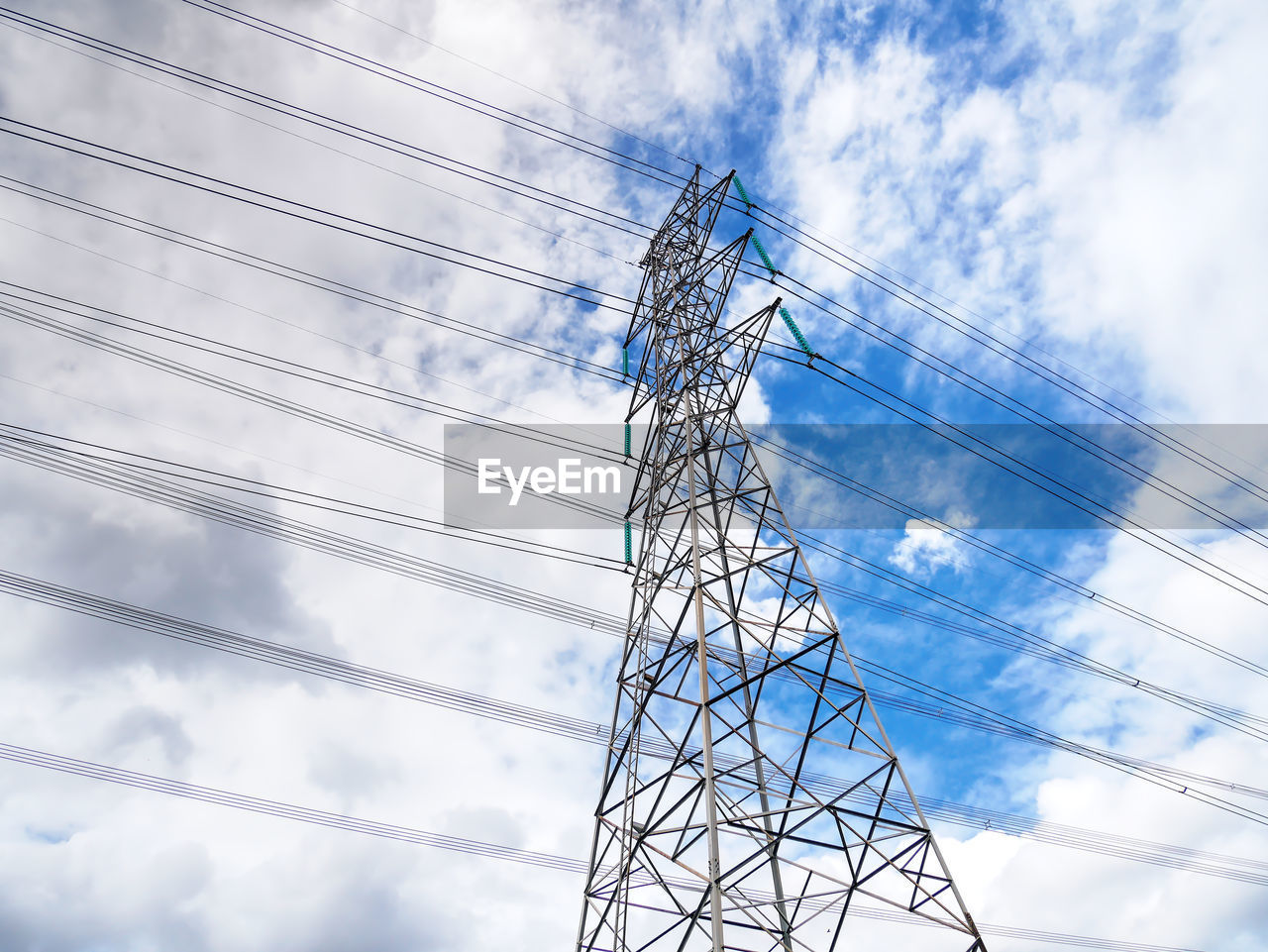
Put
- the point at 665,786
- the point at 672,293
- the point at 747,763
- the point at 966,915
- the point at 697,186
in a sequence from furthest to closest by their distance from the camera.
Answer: the point at 697,186
the point at 672,293
the point at 747,763
the point at 665,786
the point at 966,915

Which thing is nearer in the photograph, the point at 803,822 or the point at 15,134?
the point at 803,822

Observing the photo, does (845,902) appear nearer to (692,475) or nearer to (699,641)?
(699,641)

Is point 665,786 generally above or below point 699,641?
below

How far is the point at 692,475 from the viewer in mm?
13484

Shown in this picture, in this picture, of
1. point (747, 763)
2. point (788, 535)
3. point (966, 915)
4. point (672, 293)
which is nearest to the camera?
point (966, 915)

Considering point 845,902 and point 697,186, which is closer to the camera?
point 845,902

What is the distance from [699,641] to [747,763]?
97.3 inches

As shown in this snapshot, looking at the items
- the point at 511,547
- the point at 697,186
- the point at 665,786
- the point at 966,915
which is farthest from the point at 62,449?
the point at 966,915

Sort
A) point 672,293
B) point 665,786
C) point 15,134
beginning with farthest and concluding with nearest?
1. point 672,293
2. point 15,134
3. point 665,786

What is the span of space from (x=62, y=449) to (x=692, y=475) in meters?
14.1

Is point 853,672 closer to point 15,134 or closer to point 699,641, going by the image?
point 699,641

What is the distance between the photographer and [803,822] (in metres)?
9.84

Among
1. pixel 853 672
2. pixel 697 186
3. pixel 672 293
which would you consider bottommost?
pixel 853 672

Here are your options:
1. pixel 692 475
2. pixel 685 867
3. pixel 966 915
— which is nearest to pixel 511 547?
pixel 692 475
